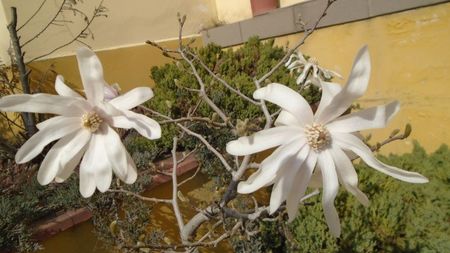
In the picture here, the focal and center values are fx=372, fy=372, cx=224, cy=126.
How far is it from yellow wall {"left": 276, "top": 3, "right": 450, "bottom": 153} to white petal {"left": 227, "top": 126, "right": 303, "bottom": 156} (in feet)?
8.91

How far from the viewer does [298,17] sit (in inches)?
120

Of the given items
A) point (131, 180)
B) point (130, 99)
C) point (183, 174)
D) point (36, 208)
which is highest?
point (130, 99)

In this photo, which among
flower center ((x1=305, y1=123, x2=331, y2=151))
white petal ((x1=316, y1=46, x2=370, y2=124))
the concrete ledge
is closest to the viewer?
white petal ((x1=316, y1=46, x2=370, y2=124))

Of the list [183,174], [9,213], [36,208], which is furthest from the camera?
[183,174]

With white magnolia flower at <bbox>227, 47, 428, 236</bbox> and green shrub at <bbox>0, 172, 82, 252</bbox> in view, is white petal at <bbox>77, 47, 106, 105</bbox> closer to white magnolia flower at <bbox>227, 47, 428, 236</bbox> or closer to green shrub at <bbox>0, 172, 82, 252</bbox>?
white magnolia flower at <bbox>227, 47, 428, 236</bbox>

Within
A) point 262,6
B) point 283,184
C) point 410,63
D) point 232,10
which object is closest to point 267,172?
point 283,184

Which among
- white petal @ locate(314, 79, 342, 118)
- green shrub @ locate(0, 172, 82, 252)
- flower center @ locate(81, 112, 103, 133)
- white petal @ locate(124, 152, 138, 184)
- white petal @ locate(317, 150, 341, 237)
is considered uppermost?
flower center @ locate(81, 112, 103, 133)

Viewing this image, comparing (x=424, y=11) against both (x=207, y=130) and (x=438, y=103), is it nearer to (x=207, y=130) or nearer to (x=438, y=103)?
(x=438, y=103)

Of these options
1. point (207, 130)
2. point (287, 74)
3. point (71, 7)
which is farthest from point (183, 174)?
point (71, 7)

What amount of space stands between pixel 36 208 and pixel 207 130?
46.8 inches

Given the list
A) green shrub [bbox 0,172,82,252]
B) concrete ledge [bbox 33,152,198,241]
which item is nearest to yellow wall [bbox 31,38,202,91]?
green shrub [bbox 0,172,82,252]

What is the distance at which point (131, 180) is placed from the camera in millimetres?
873

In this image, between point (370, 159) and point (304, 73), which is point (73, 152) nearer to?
point (370, 159)

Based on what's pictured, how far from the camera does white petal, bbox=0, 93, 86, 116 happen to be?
826 mm
